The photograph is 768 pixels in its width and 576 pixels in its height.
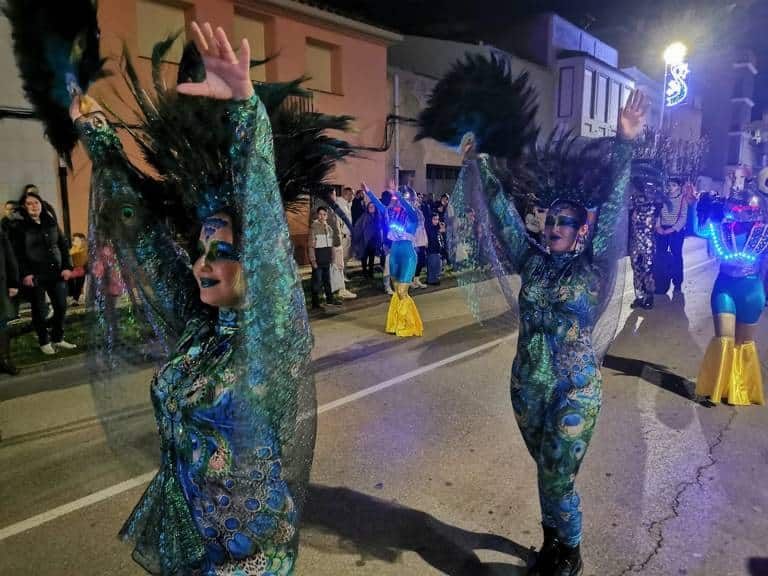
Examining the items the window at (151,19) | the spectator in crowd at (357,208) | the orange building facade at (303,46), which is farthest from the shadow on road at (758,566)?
the window at (151,19)

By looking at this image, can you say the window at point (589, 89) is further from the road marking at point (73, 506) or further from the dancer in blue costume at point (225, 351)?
the dancer in blue costume at point (225, 351)

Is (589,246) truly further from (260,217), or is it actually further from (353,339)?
(353,339)

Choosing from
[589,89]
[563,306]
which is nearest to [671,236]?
[563,306]

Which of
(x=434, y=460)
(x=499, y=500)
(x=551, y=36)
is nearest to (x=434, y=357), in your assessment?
(x=434, y=460)

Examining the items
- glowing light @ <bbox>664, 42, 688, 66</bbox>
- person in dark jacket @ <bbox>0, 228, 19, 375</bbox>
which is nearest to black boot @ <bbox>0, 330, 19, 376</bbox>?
person in dark jacket @ <bbox>0, 228, 19, 375</bbox>

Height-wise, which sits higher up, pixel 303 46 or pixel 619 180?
pixel 303 46

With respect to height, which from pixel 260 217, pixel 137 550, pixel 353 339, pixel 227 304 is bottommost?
pixel 353 339

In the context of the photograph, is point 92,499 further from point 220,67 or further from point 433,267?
point 433,267

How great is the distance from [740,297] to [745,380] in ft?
2.61

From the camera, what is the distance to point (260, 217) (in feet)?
5.03

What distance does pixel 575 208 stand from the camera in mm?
2816

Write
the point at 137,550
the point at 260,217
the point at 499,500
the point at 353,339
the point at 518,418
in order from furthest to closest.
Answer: the point at 353,339, the point at 499,500, the point at 518,418, the point at 137,550, the point at 260,217

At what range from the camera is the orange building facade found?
11195 mm

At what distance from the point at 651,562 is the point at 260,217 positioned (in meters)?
2.84
